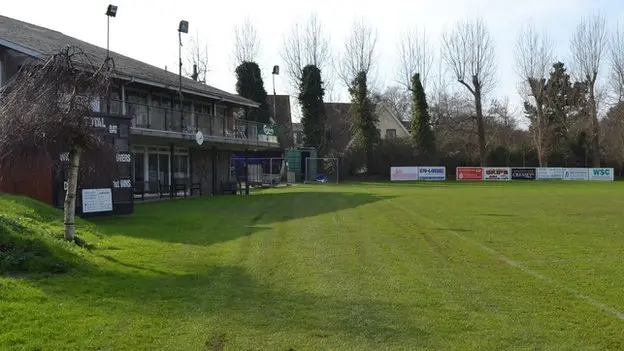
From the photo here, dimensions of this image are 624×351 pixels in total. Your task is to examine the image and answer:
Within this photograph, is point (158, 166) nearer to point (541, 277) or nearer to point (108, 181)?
point (108, 181)

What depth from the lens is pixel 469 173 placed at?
62500 mm

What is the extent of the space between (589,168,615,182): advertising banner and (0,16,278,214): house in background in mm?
36589

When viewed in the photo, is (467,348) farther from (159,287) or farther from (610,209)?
(610,209)

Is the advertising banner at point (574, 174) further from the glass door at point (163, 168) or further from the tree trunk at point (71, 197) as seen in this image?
the tree trunk at point (71, 197)

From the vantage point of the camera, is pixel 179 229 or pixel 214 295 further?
pixel 179 229

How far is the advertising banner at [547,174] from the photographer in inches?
2438

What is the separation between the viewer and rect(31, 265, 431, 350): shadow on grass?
605 centimetres

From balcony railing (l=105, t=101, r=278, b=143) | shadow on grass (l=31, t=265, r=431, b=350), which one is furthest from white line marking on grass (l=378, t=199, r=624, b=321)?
balcony railing (l=105, t=101, r=278, b=143)

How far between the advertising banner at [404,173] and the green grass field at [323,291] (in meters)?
46.3

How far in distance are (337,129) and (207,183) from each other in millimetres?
35502

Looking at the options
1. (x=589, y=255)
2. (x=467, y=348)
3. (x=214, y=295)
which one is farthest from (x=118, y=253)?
(x=589, y=255)

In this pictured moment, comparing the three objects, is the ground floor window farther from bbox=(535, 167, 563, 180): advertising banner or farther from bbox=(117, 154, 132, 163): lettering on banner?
bbox=(535, 167, 563, 180): advertising banner

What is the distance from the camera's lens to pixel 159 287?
8195 millimetres

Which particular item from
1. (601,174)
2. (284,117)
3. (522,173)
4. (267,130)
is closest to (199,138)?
(267,130)
